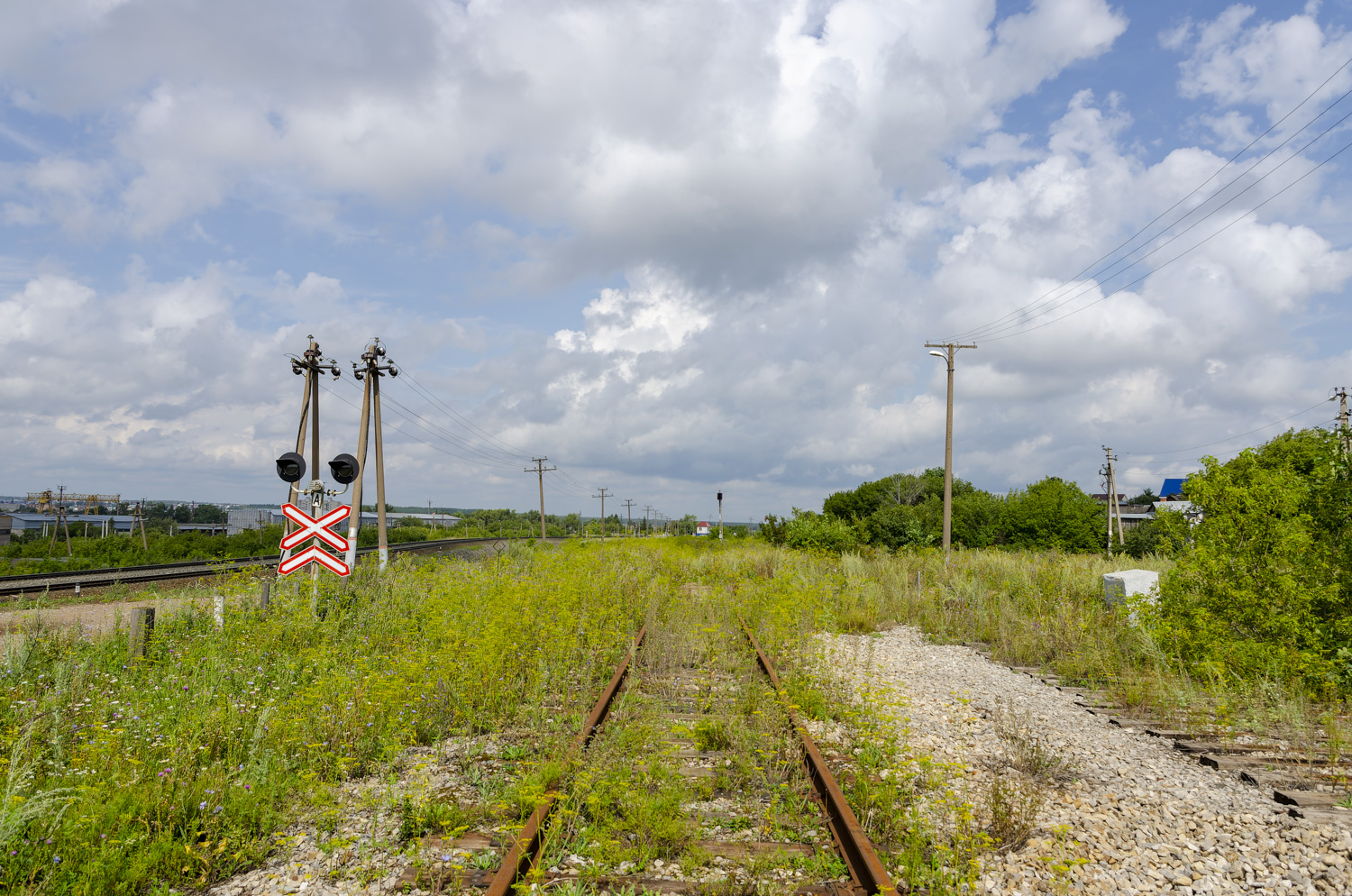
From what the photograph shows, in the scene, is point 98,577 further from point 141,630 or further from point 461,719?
point 461,719

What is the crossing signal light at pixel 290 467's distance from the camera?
1155 cm

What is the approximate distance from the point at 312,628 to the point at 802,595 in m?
7.44

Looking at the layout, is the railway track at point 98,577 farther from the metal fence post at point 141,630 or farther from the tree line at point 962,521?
the tree line at point 962,521

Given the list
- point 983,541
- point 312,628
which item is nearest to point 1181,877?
point 312,628

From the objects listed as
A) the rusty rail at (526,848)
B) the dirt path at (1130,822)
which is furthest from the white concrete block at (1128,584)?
the rusty rail at (526,848)

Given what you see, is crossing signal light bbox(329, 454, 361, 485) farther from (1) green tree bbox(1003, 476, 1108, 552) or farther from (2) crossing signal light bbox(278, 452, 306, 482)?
(1) green tree bbox(1003, 476, 1108, 552)

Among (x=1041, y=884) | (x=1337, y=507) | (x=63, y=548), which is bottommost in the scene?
(x=63, y=548)

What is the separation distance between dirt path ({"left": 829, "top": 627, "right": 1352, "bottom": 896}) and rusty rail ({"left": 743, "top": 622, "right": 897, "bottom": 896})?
0.66 meters

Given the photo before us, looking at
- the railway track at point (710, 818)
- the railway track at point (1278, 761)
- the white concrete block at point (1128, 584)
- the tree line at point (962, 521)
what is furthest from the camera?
the tree line at point (962, 521)

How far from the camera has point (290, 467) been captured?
11703 millimetres

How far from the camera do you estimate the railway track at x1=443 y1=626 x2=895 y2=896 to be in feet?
11.8

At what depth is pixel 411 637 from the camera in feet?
30.0

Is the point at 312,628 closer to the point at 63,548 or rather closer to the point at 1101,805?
the point at 1101,805

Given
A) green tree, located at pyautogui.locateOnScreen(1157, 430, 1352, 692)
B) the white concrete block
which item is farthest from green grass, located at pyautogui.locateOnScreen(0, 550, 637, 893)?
the white concrete block
